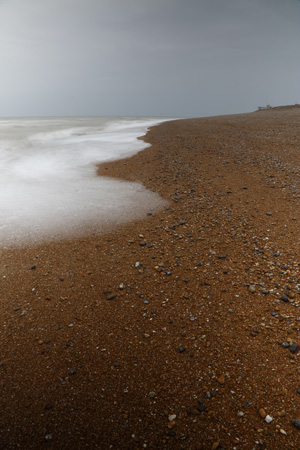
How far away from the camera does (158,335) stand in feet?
9.34

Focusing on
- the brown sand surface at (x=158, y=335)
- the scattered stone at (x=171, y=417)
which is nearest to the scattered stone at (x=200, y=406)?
the brown sand surface at (x=158, y=335)

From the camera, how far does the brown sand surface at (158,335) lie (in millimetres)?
2113

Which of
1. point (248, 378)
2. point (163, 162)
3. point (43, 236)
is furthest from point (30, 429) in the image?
point (163, 162)

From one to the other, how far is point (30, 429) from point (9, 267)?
2.53m

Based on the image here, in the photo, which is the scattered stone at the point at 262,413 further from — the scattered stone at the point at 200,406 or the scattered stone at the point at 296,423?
the scattered stone at the point at 200,406

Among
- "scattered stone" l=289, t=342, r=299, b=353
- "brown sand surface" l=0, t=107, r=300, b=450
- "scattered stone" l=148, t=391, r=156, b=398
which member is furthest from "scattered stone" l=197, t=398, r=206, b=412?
"scattered stone" l=289, t=342, r=299, b=353

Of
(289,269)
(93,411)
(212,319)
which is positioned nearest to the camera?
(93,411)

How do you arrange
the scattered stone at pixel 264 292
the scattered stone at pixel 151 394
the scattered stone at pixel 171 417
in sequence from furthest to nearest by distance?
1. the scattered stone at pixel 264 292
2. the scattered stone at pixel 151 394
3. the scattered stone at pixel 171 417

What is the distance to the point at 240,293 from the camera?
10.9 ft

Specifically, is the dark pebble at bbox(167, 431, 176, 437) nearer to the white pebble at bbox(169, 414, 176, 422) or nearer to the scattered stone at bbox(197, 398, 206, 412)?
the white pebble at bbox(169, 414, 176, 422)

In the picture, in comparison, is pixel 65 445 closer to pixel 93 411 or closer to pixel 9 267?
pixel 93 411

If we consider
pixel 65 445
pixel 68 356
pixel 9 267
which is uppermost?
pixel 9 267

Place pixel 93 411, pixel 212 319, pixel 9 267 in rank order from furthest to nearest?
pixel 9 267, pixel 212 319, pixel 93 411

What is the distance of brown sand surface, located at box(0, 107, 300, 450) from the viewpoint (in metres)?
2.11
